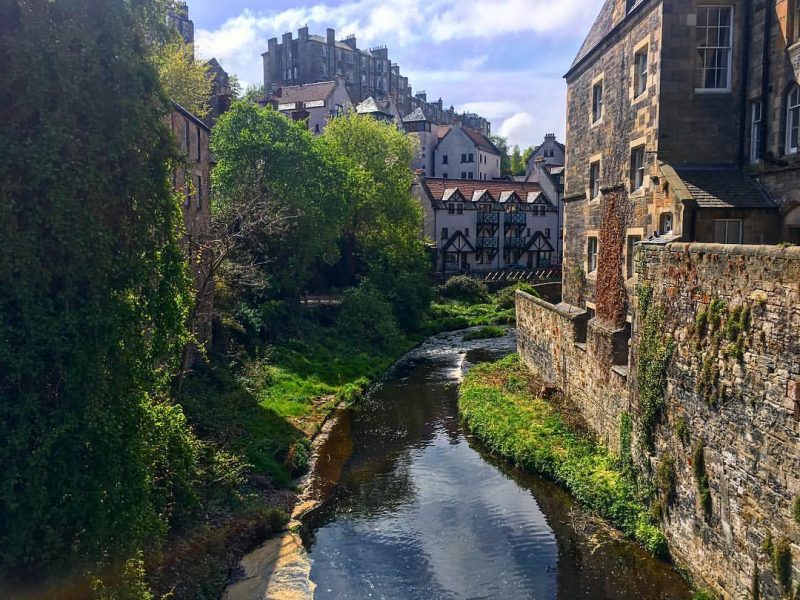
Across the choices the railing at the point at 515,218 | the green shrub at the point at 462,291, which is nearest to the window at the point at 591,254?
the green shrub at the point at 462,291

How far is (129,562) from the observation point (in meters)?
10.8

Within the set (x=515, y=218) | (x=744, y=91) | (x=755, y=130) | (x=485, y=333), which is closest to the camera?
(x=755, y=130)

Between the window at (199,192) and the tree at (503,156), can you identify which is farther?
the tree at (503,156)

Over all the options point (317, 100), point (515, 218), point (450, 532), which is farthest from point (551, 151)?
point (450, 532)

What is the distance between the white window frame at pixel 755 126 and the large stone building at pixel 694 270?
0.05m

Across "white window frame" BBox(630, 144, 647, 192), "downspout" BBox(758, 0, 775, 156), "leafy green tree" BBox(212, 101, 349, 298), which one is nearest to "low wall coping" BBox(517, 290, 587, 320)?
"white window frame" BBox(630, 144, 647, 192)

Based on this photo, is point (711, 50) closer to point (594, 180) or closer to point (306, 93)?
point (594, 180)

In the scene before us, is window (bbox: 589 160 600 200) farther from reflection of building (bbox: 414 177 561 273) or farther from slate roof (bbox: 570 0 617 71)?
reflection of building (bbox: 414 177 561 273)

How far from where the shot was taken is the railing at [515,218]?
216 ft

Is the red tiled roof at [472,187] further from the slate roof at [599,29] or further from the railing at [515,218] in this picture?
the slate roof at [599,29]

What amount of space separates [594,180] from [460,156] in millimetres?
60078

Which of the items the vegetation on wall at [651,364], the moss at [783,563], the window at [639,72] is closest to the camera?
the moss at [783,563]

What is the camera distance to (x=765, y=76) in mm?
17234

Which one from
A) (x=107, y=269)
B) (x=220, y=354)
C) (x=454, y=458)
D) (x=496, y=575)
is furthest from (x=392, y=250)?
(x=107, y=269)
